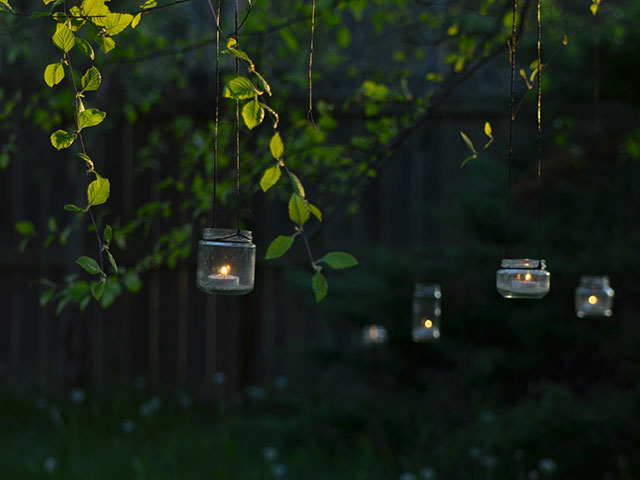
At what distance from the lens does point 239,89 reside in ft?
4.46

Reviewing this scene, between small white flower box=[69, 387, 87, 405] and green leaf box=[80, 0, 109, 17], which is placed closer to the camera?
green leaf box=[80, 0, 109, 17]

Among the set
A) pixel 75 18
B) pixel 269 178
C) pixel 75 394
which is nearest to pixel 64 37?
pixel 75 18

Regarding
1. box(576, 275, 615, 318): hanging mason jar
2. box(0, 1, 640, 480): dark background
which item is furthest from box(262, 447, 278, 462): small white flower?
box(576, 275, 615, 318): hanging mason jar

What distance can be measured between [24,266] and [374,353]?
262cm

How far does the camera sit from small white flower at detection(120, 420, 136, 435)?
444 centimetres

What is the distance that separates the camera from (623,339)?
11.8 ft

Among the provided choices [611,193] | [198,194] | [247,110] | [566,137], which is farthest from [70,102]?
[611,193]

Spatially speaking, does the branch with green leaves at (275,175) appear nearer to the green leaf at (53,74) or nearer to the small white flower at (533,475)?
the green leaf at (53,74)

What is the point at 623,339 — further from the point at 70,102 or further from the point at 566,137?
the point at 70,102

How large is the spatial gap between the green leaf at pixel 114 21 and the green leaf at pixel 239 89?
0.75ft

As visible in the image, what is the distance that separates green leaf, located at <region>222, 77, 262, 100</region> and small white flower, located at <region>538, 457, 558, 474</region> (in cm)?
255

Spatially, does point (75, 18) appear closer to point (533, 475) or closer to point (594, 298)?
point (594, 298)

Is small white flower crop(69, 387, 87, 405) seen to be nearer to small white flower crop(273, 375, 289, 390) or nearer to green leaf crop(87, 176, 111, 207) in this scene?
small white flower crop(273, 375, 289, 390)

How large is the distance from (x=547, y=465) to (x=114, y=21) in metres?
2.70
